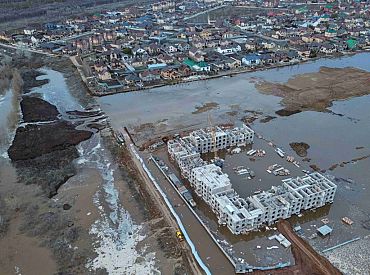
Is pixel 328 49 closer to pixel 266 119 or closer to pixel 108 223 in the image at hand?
pixel 266 119

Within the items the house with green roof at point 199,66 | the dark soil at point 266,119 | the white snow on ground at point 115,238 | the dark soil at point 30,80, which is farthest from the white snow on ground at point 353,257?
the dark soil at point 30,80

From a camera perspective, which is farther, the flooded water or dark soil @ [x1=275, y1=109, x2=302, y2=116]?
dark soil @ [x1=275, y1=109, x2=302, y2=116]

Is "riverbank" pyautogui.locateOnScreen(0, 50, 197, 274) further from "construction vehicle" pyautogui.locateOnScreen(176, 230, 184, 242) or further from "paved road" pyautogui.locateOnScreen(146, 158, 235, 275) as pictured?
"paved road" pyautogui.locateOnScreen(146, 158, 235, 275)

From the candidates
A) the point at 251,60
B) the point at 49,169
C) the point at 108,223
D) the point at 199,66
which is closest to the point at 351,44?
the point at 251,60

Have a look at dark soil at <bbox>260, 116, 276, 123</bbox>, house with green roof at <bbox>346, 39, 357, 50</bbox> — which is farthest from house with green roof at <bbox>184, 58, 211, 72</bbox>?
house with green roof at <bbox>346, 39, 357, 50</bbox>

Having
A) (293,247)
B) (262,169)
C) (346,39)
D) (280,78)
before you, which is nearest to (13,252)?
(293,247)

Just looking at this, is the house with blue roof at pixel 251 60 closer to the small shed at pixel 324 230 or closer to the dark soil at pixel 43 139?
the dark soil at pixel 43 139

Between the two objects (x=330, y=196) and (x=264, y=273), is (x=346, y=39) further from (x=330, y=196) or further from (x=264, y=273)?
(x=264, y=273)
